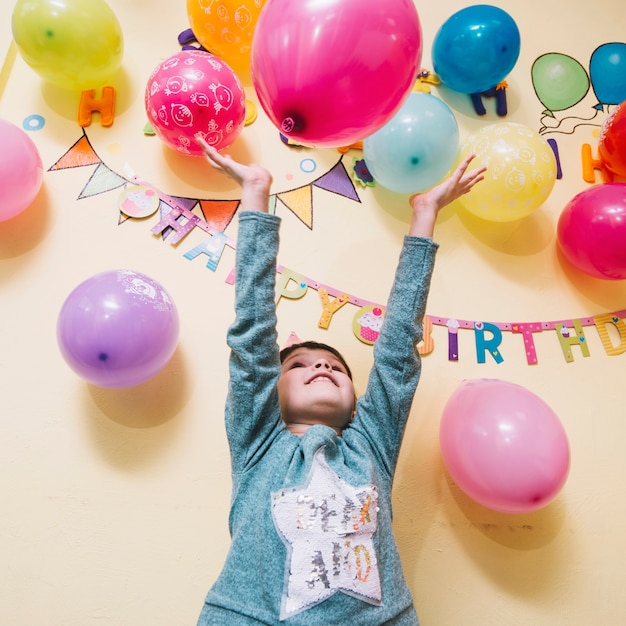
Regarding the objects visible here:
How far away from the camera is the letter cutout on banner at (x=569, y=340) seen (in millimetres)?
1427

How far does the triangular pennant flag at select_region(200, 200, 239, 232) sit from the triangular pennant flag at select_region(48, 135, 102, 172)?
0.33 m

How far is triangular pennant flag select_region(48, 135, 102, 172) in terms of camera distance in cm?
147

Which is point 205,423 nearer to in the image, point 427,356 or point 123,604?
point 123,604

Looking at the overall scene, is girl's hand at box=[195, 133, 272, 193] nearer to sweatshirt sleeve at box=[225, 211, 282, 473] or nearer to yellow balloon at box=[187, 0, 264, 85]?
sweatshirt sleeve at box=[225, 211, 282, 473]

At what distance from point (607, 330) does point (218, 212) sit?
44.4 inches

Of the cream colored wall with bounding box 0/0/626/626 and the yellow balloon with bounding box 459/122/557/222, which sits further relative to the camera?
the yellow balloon with bounding box 459/122/557/222

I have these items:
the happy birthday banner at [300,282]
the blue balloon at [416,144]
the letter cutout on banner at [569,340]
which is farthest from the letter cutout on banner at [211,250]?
the letter cutout on banner at [569,340]

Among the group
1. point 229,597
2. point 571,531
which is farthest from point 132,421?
point 571,531

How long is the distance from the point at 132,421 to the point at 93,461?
0.38 feet

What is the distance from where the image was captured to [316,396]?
1.05 m

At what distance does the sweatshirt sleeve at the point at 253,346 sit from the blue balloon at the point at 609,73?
1.47m

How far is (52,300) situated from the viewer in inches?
51.7

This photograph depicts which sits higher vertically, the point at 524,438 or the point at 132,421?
the point at 524,438

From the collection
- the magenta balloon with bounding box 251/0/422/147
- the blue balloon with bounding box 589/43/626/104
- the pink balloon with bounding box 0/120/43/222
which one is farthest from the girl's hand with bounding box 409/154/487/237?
the blue balloon with bounding box 589/43/626/104
